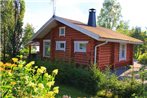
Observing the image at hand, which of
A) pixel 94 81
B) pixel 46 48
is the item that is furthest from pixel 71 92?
pixel 46 48

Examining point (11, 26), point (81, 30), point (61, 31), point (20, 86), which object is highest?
point (11, 26)

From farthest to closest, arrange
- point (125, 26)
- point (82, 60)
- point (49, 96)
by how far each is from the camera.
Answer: point (125, 26) < point (82, 60) < point (49, 96)

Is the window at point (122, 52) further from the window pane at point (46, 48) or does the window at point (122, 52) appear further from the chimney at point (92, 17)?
the window pane at point (46, 48)

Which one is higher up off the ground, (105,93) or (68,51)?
(68,51)

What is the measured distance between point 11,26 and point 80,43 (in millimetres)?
9955

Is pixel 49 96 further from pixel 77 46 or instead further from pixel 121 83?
pixel 77 46

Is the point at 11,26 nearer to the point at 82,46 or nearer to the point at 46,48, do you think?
the point at 46,48

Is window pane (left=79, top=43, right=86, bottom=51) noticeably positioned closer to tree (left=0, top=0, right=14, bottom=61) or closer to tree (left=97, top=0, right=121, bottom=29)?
tree (left=0, top=0, right=14, bottom=61)

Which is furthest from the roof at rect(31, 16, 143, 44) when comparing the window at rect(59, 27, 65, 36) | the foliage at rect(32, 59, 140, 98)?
the foliage at rect(32, 59, 140, 98)

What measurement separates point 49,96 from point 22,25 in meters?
22.3

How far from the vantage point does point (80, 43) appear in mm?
17922

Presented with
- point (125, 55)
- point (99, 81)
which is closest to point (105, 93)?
point (99, 81)

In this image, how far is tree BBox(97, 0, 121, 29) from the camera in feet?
183

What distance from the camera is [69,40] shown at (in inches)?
731
